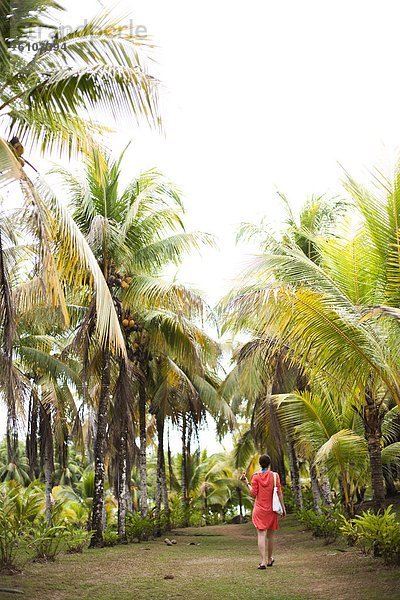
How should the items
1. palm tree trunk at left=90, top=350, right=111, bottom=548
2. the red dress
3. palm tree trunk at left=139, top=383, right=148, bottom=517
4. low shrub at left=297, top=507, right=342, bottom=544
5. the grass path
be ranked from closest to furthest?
the grass path
the red dress
low shrub at left=297, top=507, right=342, bottom=544
palm tree trunk at left=90, top=350, right=111, bottom=548
palm tree trunk at left=139, top=383, right=148, bottom=517

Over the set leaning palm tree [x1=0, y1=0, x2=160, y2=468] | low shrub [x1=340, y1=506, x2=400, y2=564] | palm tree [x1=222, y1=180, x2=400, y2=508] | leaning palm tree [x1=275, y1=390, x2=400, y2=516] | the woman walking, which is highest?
leaning palm tree [x1=0, y1=0, x2=160, y2=468]

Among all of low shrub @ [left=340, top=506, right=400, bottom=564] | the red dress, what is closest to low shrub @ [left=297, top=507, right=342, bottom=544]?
low shrub @ [left=340, top=506, right=400, bottom=564]

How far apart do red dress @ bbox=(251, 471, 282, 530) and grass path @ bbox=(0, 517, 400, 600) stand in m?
0.62

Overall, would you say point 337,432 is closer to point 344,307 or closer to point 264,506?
point 264,506

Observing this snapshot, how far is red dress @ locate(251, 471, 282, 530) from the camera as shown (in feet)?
28.4

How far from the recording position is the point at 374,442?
10.4m

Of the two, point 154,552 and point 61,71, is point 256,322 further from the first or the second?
point 154,552

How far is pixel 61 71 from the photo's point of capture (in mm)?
7520

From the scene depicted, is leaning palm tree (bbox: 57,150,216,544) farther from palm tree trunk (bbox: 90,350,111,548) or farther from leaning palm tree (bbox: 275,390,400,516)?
leaning palm tree (bbox: 275,390,400,516)

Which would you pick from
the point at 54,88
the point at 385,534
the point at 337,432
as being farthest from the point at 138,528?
the point at 54,88

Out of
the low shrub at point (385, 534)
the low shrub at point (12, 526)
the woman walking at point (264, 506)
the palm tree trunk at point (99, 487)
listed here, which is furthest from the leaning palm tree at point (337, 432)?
the low shrub at point (12, 526)

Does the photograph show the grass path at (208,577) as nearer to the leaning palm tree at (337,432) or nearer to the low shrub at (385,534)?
the low shrub at (385,534)

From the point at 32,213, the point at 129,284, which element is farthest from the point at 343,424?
the point at 32,213

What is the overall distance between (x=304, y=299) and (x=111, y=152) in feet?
10.4
